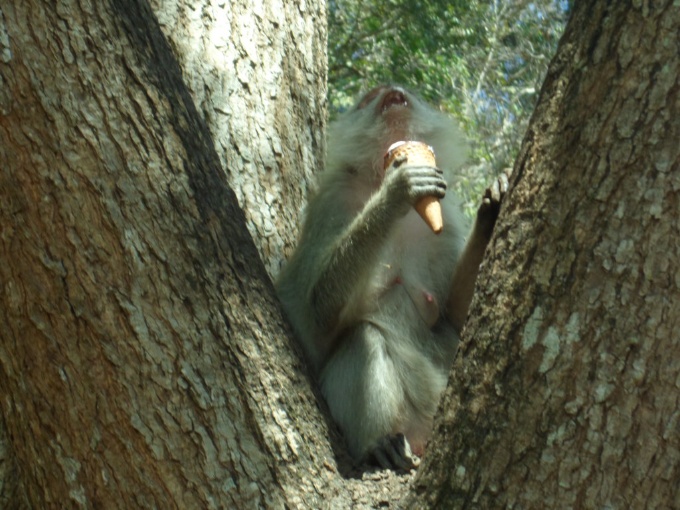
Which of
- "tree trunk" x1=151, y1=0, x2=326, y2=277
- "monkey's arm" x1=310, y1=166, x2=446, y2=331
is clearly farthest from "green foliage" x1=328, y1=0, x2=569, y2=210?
"monkey's arm" x1=310, y1=166, x2=446, y2=331

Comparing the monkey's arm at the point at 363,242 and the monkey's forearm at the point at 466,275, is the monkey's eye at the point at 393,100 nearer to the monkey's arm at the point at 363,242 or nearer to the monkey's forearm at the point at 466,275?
the monkey's arm at the point at 363,242

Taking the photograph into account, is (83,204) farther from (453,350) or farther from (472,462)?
(453,350)

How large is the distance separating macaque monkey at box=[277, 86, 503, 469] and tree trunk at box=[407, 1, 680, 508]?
1.29m

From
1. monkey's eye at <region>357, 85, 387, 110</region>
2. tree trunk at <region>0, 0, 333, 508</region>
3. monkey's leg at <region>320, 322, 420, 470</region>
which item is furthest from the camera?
monkey's eye at <region>357, 85, 387, 110</region>

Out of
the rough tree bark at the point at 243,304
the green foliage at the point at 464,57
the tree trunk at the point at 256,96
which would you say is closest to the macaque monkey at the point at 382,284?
the tree trunk at the point at 256,96

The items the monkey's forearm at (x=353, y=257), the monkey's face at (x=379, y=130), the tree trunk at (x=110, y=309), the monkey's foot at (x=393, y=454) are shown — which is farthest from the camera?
the monkey's face at (x=379, y=130)

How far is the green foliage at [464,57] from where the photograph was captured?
10.9 metres

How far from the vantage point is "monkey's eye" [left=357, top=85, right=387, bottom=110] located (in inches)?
206

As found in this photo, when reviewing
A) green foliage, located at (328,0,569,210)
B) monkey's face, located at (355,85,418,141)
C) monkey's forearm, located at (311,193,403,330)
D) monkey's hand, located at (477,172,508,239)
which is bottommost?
monkey's forearm, located at (311,193,403,330)

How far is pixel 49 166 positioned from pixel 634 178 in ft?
5.52

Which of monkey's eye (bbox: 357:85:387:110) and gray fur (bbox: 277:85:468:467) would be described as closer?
gray fur (bbox: 277:85:468:467)

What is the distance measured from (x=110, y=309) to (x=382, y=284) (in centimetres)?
203

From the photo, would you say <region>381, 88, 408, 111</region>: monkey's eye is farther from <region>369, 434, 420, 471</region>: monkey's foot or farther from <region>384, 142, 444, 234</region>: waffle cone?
<region>369, 434, 420, 471</region>: monkey's foot

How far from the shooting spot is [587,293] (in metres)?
2.31
